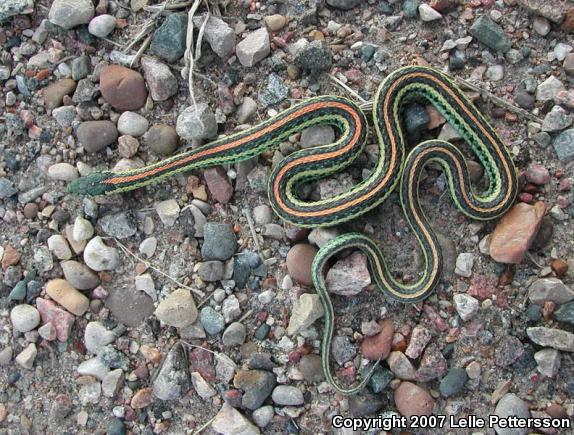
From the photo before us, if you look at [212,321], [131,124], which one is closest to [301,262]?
[212,321]

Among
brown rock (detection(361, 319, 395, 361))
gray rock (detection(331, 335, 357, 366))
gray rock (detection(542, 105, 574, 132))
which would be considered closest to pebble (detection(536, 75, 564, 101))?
gray rock (detection(542, 105, 574, 132))

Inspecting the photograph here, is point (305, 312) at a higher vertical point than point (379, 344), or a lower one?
higher

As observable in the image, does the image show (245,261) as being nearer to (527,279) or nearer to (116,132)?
(116,132)

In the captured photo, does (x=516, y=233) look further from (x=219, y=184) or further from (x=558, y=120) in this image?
(x=219, y=184)

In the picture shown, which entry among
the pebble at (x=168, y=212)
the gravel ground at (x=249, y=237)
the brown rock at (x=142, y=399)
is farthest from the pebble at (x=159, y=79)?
the brown rock at (x=142, y=399)

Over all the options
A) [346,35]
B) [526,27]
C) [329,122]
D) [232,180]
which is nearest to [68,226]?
[232,180]

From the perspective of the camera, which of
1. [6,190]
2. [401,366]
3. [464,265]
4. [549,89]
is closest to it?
[401,366]

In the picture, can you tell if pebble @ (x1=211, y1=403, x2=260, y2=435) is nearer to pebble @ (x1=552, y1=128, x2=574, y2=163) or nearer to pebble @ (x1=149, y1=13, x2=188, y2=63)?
pebble @ (x1=149, y1=13, x2=188, y2=63)
